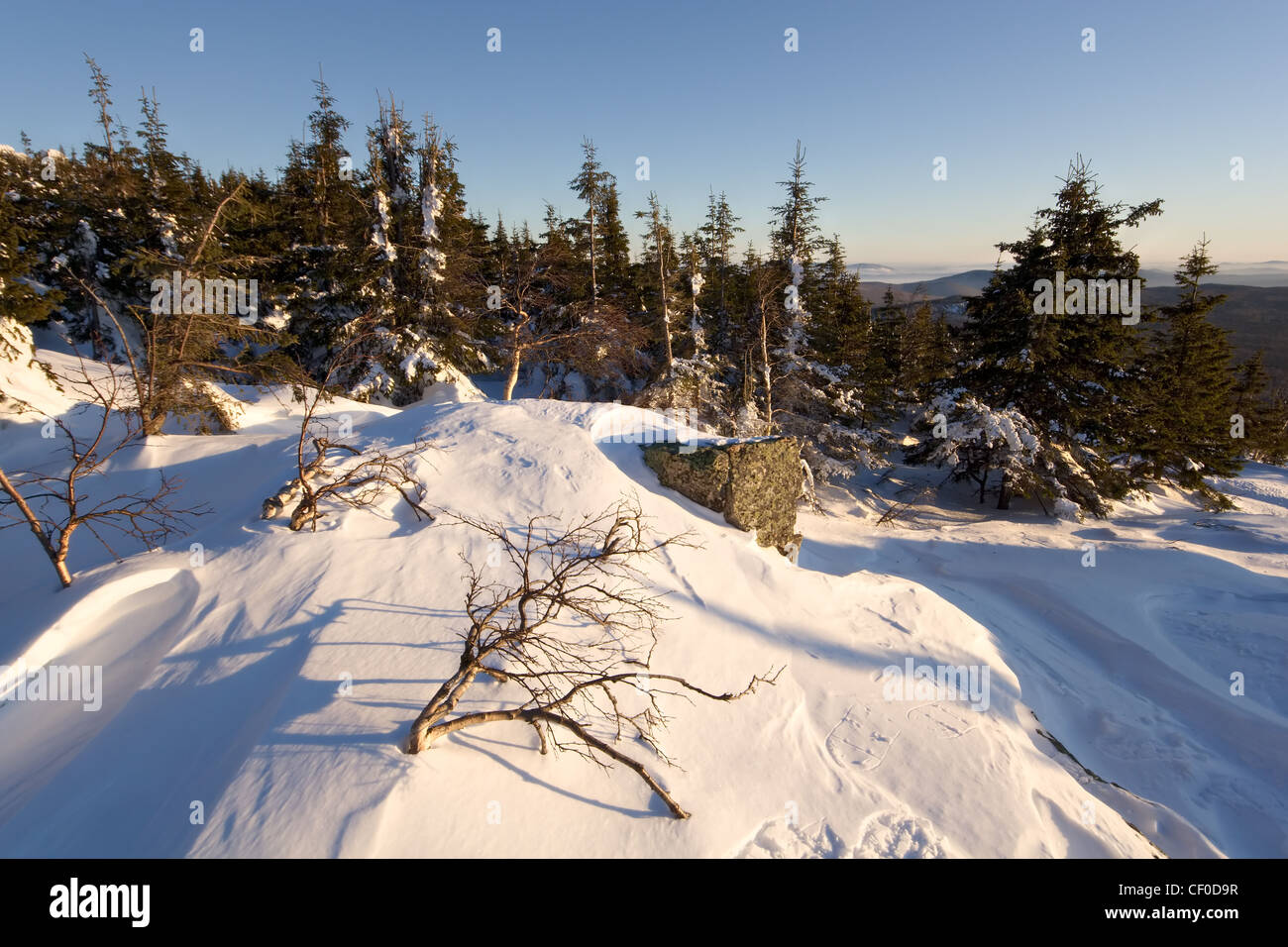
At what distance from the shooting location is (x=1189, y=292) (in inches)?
831

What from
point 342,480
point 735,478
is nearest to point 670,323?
point 735,478

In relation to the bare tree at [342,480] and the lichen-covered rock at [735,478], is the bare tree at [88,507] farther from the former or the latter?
the lichen-covered rock at [735,478]

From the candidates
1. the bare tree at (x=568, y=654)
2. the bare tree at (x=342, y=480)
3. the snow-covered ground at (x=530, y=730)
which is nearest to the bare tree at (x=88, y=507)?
the snow-covered ground at (x=530, y=730)

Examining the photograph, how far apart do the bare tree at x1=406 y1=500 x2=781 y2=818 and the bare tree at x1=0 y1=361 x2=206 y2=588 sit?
378 centimetres

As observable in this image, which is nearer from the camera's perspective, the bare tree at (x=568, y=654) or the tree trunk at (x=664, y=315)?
the bare tree at (x=568, y=654)

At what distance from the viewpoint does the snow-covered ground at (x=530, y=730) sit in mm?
3686

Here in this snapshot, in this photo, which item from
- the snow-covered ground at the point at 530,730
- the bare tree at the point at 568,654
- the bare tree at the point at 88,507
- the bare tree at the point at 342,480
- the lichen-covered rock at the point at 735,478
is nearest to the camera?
the snow-covered ground at the point at 530,730

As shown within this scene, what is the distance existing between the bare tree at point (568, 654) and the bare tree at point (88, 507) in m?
3.78

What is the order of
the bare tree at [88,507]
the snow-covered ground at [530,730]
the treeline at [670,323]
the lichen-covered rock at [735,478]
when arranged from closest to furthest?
the snow-covered ground at [530,730], the bare tree at [88,507], the lichen-covered rock at [735,478], the treeline at [670,323]

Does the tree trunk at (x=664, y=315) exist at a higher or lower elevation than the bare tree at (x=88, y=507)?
higher

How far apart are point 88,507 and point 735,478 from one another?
10.7m

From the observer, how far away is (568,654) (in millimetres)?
5133

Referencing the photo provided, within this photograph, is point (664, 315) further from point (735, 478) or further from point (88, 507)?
point (88, 507)

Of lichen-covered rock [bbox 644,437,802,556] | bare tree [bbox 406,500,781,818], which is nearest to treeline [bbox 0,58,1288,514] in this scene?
lichen-covered rock [bbox 644,437,802,556]
